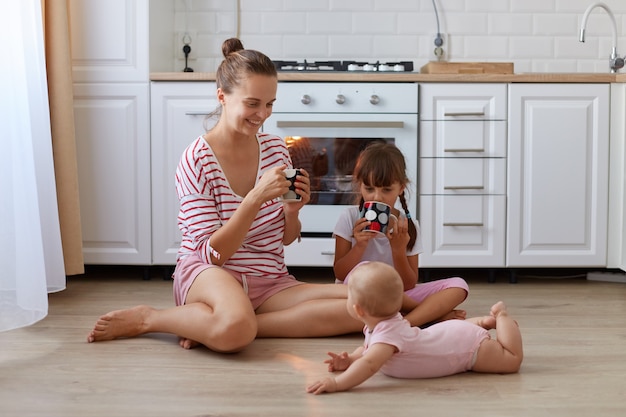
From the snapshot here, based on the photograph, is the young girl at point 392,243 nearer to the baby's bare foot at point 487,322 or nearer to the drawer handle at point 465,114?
the baby's bare foot at point 487,322

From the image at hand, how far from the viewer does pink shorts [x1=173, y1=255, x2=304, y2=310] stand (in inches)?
99.3

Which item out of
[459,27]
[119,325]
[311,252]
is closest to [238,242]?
[119,325]

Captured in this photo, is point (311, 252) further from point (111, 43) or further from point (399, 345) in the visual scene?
point (399, 345)

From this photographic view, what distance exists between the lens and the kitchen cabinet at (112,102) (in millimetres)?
3604

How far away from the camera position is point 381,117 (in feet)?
11.7

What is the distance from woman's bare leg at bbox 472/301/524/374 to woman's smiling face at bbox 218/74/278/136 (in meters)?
0.87

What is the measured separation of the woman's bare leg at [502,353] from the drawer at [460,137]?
1529mm

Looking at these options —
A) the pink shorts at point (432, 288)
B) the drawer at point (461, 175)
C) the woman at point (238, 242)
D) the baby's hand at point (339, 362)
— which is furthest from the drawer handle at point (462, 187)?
the baby's hand at point (339, 362)

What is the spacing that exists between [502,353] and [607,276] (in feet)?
5.94

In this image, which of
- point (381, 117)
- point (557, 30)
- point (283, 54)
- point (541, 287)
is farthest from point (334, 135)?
point (557, 30)

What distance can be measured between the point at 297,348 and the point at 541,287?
4.99ft

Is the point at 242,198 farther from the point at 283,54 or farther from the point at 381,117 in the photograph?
the point at 283,54

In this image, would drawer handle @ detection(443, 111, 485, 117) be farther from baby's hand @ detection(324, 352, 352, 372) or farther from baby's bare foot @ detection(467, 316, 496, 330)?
baby's hand @ detection(324, 352, 352, 372)

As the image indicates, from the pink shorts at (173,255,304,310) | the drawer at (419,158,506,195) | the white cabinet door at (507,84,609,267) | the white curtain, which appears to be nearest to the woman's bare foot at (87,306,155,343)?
the pink shorts at (173,255,304,310)
